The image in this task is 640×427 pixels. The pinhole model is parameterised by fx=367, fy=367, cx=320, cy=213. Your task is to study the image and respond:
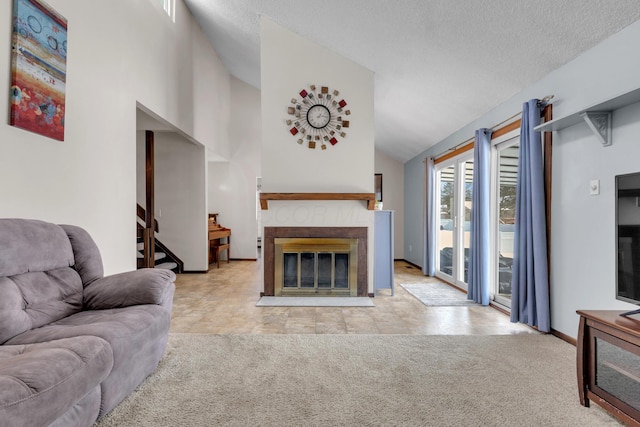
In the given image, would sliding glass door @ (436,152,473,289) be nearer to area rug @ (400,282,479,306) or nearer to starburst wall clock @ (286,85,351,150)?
area rug @ (400,282,479,306)

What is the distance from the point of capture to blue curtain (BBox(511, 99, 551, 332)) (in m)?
2.97

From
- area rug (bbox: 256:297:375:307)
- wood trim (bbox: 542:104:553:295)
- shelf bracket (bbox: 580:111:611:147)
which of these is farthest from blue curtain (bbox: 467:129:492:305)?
shelf bracket (bbox: 580:111:611:147)

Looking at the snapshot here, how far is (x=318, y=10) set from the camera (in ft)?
12.3

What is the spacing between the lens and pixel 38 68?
7.95ft

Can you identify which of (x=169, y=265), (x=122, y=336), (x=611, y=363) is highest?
(x=122, y=336)

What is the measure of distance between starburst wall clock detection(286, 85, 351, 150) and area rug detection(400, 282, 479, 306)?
2156 mm

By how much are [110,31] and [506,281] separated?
15.3ft

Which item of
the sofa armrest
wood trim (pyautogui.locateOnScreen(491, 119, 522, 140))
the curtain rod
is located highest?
the curtain rod

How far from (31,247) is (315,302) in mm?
2777

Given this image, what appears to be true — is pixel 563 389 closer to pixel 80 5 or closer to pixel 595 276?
pixel 595 276

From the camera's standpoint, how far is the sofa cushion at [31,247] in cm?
181

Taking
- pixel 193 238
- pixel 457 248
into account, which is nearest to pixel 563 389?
pixel 457 248

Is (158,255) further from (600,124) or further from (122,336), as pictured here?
(600,124)

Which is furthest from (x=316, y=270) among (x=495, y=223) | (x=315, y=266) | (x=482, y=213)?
(x=495, y=223)
